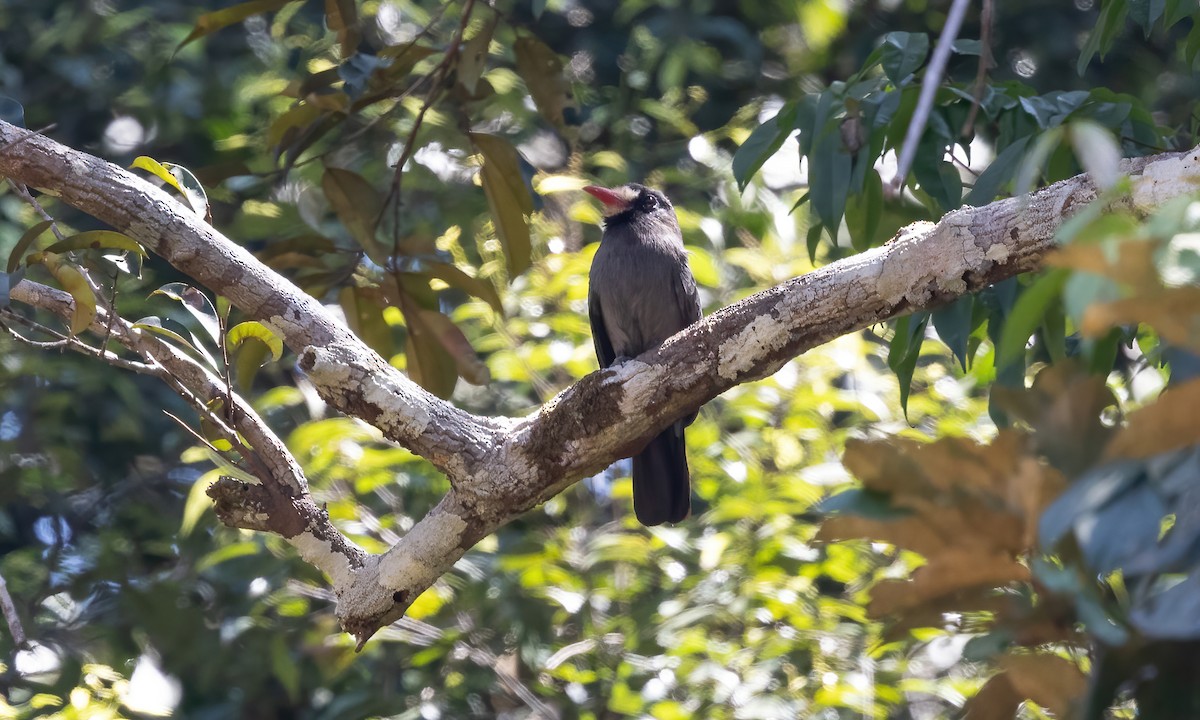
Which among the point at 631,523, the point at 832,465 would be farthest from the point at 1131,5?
the point at 631,523

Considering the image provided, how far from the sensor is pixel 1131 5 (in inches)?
106

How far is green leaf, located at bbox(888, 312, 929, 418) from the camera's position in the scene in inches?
100.0

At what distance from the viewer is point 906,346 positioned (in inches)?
106

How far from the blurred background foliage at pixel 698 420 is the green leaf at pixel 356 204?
1 cm

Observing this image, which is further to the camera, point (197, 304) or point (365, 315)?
point (365, 315)

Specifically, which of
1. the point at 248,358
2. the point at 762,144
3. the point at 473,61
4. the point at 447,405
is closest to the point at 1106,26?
the point at 762,144

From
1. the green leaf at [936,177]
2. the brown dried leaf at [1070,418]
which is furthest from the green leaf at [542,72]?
the brown dried leaf at [1070,418]

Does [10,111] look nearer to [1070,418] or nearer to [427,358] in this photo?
[427,358]

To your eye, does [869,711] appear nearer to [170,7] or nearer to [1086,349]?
[1086,349]

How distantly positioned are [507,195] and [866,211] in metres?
1.00

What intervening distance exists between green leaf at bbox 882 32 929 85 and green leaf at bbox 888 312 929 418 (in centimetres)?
53

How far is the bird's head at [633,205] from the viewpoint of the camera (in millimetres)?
4219

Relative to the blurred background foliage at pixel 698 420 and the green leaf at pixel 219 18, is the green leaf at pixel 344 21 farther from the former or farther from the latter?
the green leaf at pixel 219 18

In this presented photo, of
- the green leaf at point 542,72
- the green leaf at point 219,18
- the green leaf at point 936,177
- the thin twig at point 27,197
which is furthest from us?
the green leaf at point 542,72
